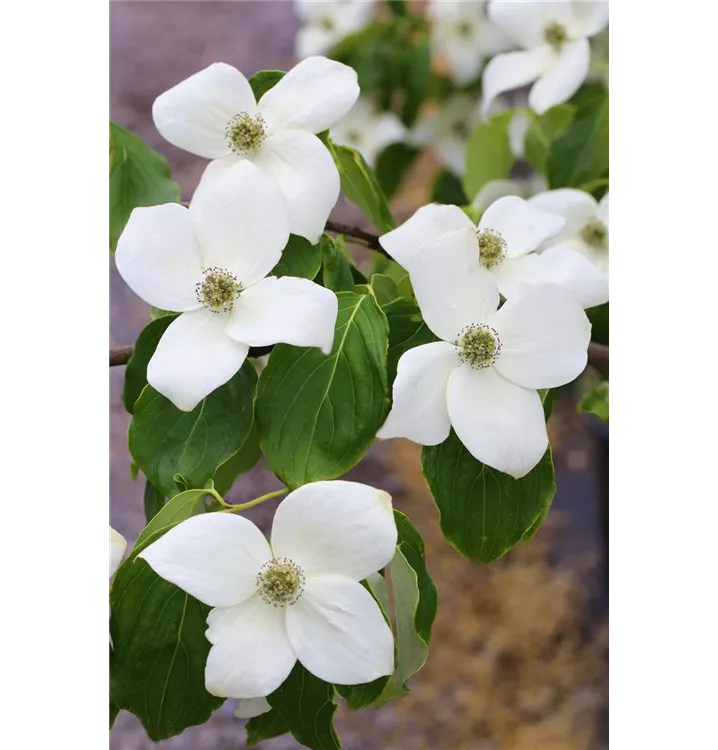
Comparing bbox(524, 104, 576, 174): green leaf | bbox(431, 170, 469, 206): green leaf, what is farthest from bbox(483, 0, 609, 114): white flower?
bbox(431, 170, 469, 206): green leaf

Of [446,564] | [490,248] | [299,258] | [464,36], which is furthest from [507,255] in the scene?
[446,564]

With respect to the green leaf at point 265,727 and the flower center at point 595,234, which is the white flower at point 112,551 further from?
the flower center at point 595,234

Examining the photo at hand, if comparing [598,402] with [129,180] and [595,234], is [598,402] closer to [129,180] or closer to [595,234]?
[595,234]
